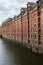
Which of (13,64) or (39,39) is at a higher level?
(39,39)

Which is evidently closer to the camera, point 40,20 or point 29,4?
point 40,20

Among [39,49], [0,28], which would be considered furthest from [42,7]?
[0,28]

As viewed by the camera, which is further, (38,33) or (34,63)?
(38,33)

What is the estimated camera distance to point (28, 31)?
121 ft

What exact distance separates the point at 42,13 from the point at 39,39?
506cm

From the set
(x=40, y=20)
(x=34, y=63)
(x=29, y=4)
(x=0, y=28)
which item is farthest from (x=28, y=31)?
(x=0, y=28)

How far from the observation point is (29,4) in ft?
123

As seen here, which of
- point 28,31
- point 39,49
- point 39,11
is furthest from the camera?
point 28,31

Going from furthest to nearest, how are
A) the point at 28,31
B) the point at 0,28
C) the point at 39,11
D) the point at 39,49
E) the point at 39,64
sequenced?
1. the point at 0,28
2. the point at 28,31
3. the point at 39,11
4. the point at 39,49
5. the point at 39,64

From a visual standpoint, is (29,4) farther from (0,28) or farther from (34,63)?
(0,28)

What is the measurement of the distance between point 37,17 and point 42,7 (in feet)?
9.39

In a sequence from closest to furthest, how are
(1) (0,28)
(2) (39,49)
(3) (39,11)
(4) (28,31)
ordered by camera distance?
(2) (39,49)
(3) (39,11)
(4) (28,31)
(1) (0,28)

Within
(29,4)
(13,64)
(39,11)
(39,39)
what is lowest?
(13,64)

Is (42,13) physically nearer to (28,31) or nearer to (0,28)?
(28,31)
